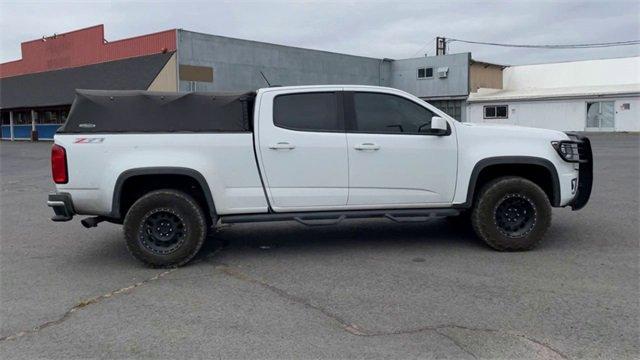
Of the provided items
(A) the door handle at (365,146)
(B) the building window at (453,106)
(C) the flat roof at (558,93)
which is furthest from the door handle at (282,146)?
(B) the building window at (453,106)

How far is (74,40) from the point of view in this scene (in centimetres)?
3847

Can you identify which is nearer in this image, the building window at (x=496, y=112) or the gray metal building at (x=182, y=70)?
the gray metal building at (x=182, y=70)

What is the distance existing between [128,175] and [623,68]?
45.6 metres

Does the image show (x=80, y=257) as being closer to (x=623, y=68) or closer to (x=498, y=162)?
(x=498, y=162)

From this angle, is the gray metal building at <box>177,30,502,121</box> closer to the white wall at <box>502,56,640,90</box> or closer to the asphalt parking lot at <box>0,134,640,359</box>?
the white wall at <box>502,56,640,90</box>

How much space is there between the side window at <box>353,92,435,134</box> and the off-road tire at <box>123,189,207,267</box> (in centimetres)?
213

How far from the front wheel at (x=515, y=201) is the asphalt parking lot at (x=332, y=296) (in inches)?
6.5

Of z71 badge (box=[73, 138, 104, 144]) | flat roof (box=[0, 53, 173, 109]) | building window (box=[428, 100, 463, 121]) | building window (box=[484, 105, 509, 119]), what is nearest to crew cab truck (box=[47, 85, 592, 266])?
z71 badge (box=[73, 138, 104, 144])

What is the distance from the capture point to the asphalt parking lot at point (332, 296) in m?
3.90

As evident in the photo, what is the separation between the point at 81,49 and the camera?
38.0 m

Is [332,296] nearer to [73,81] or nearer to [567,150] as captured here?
[567,150]

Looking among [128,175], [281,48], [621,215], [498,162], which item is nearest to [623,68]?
[281,48]

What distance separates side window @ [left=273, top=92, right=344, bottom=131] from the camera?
6.15m

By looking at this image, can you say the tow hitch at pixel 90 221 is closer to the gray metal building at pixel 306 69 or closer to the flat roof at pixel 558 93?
the gray metal building at pixel 306 69
